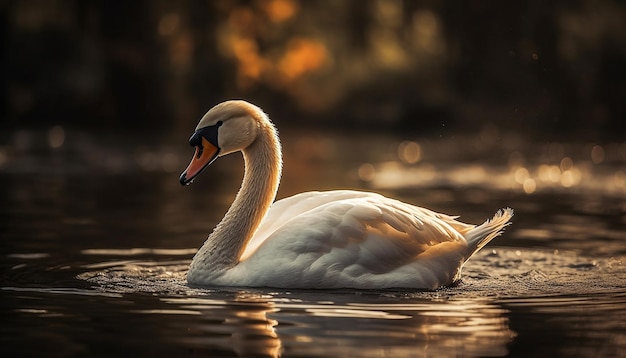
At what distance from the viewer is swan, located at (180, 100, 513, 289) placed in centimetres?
944

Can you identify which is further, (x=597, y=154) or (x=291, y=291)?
(x=597, y=154)

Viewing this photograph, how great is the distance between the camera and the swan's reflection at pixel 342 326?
274 inches

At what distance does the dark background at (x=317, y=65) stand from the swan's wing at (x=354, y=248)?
24.1 metres

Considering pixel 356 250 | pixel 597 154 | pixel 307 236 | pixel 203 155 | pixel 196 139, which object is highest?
pixel 597 154

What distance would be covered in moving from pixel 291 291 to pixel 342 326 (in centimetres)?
162

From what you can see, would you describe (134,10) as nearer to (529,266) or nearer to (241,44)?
(241,44)

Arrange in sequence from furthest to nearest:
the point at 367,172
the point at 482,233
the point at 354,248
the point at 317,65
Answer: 1. the point at 317,65
2. the point at 367,172
3. the point at 482,233
4. the point at 354,248

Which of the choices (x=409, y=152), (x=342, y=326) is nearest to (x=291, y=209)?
(x=342, y=326)

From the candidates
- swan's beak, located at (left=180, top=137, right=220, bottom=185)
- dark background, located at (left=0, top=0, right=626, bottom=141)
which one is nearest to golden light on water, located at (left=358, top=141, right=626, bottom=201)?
dark background, located at (left=0, top=0, right=626, bottom=141)

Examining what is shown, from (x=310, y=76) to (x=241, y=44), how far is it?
10.8 ft

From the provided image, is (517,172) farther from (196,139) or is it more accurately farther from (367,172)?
(196,139)

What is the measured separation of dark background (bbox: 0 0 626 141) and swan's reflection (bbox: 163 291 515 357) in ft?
83.8

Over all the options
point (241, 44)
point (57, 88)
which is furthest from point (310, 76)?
point (57, 88)

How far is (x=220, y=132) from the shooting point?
32.8 feet
